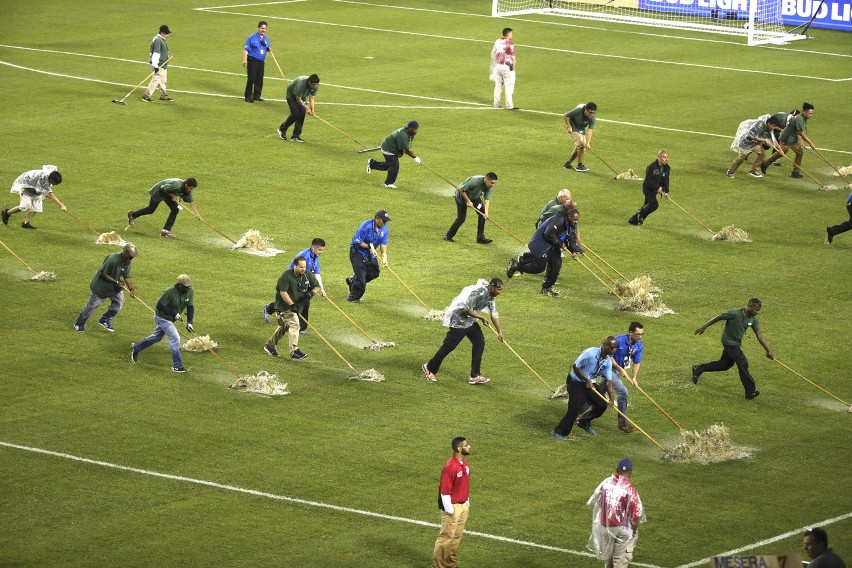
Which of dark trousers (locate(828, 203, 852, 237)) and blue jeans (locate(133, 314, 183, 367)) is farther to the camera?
dark trousers (locate(828, 203, 852, 237))

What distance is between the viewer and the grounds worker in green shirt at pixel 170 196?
109ft

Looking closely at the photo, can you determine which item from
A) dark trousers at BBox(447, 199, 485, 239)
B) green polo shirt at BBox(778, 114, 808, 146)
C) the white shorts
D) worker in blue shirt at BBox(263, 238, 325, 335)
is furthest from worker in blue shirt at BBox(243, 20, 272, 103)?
worker in blue shirt at BBox(263, 238, 325, 335)

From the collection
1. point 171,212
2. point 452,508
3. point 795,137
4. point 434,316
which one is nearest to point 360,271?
point 434,316

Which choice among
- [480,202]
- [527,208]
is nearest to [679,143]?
[527,208]

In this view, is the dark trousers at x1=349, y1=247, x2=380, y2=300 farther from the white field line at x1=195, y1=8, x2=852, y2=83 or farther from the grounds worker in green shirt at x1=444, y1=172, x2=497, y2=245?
the white field line at x1=195, y1=8, x2=852, y2=83

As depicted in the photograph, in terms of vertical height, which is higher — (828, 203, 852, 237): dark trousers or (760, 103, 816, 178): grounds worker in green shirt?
(760, 103, 816, 178): grounds worker in green shirt

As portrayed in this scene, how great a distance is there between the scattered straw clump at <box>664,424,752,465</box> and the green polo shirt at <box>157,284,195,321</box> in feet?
28.0

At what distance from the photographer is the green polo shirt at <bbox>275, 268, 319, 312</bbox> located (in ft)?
88.2

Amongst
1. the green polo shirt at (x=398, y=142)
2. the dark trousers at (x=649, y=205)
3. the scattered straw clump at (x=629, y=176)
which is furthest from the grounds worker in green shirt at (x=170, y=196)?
the scattered straw clump at (x=629, y=176)

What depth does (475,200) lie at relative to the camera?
34.0m

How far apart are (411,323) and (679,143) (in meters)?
17.0

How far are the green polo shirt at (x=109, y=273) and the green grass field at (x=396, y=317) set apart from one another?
2.99 feet

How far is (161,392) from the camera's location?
25188mm

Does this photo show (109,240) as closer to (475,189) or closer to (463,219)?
(463,219)
